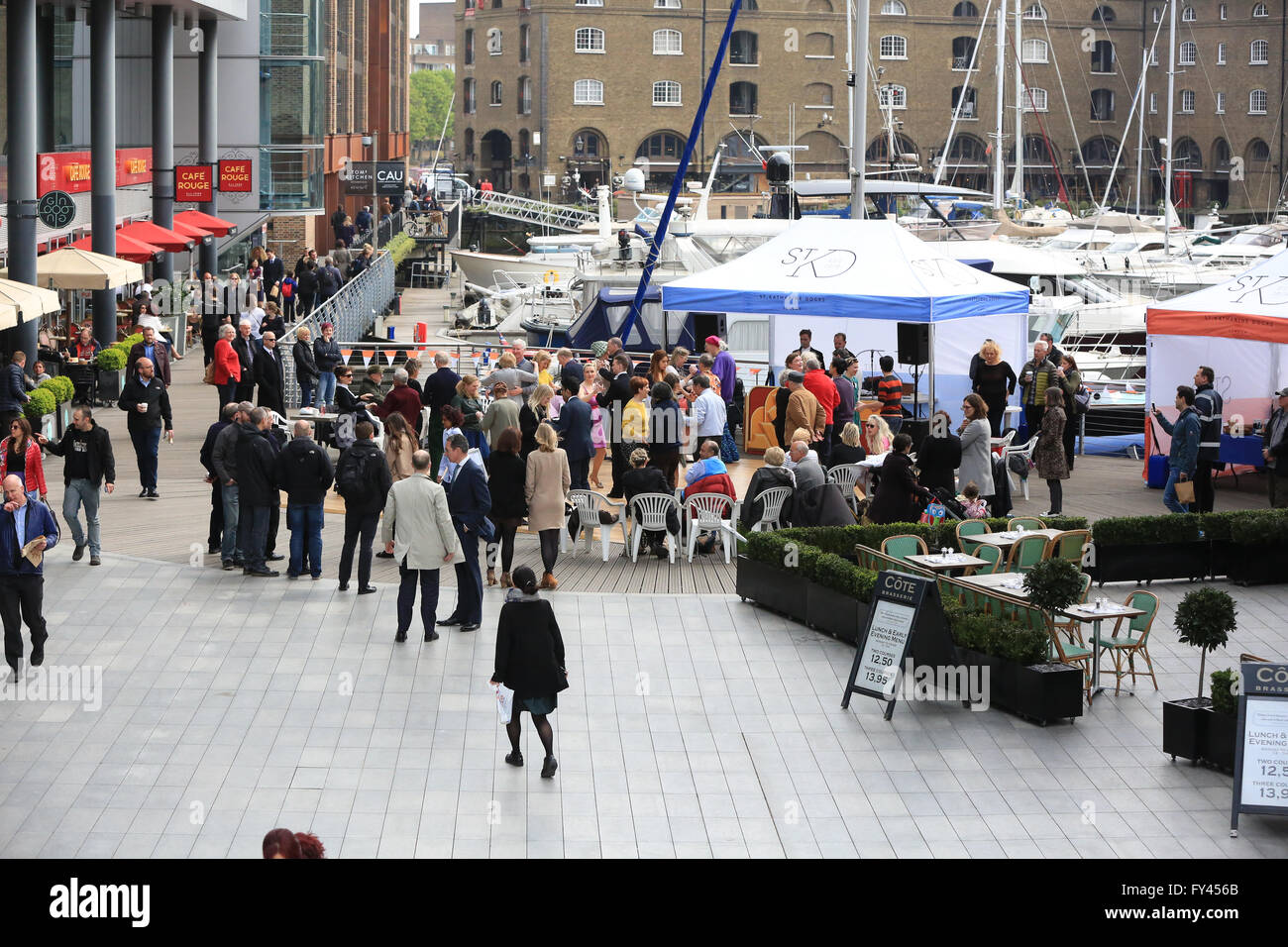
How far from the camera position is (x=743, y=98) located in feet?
302

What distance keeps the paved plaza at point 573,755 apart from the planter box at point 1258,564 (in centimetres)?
187

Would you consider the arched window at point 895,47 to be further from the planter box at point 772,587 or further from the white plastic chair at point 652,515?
the planter box at point 772,587

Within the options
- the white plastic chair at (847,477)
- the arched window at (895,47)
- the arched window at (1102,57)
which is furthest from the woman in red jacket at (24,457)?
the arched window at (1102,57)

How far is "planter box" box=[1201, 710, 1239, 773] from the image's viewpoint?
11195 millimetres

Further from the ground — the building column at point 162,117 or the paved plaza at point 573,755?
the building column at point 162,117

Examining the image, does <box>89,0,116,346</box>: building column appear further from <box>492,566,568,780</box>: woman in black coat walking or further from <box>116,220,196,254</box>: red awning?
<box>492,566,568,780</box>: woman in black coat walking

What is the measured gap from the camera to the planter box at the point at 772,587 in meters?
15.2

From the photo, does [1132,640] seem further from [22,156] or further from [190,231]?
[190,231]

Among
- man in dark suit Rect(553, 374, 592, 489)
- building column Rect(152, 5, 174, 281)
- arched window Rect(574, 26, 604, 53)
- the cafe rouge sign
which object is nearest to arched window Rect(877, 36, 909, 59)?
arched window Rect(574, 26, 604, 53)

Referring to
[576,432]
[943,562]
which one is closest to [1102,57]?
[576,432]

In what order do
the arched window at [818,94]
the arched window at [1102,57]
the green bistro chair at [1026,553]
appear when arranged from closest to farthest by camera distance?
the green bistro chair at [1026,553], the arched window at [818,94], the arched window at [1102,57]

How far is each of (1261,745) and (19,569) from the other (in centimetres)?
870

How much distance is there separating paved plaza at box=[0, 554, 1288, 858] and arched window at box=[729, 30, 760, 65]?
261 feet
